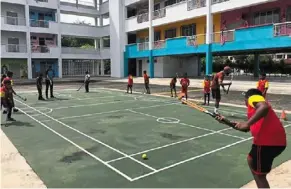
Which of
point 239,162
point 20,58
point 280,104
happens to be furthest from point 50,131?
point 20,58

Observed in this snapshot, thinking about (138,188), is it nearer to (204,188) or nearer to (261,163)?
(204,188)

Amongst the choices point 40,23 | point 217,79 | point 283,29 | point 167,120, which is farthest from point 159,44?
point 167,120

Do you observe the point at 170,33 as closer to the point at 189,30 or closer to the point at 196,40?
the point at 189,30

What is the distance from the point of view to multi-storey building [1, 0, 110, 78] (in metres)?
36.8

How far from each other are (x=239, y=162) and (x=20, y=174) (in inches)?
170

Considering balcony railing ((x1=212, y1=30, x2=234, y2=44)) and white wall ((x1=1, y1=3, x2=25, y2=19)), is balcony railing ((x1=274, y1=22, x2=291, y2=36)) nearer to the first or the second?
balcony railing ((x1=212, y1=30, x2=234, y2=44))

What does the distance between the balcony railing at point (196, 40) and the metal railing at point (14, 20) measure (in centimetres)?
2260

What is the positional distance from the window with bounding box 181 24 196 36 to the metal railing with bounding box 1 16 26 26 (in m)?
20.9

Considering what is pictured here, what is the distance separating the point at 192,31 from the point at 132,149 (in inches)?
1035

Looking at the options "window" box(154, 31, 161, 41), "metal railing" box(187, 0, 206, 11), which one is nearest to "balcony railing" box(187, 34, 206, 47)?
"metal railing" box(187, 0, 206, 11)

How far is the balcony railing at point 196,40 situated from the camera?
2761cm

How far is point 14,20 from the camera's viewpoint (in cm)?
3644

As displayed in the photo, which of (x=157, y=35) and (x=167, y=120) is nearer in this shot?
(x=167, y=120)

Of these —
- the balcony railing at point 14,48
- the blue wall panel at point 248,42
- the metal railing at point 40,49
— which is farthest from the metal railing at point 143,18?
the balcony railing at point 14,48
